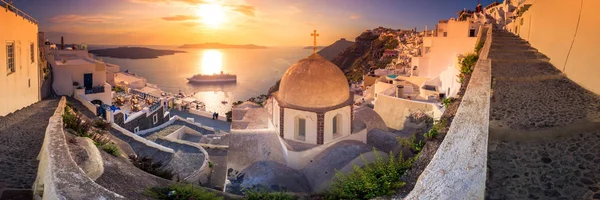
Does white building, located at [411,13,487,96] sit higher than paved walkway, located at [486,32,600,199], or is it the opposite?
white building, located at [411,13,487,96]

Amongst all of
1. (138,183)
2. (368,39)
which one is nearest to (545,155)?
(138,183)

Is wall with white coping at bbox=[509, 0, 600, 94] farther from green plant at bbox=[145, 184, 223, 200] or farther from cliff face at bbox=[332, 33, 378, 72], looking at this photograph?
cliff face at bbox=[332, 33, 378, 72]

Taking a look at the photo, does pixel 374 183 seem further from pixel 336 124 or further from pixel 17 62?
pixel 17 62

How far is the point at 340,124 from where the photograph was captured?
39.4ft

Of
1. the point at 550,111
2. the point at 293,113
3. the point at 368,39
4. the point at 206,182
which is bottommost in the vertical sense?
the point at 206,182

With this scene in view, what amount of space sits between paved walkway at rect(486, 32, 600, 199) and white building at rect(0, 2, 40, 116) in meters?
12.5

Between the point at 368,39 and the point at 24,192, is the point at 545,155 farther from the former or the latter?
the point at 368,39

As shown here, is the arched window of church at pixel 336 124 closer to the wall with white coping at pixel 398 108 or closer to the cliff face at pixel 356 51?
the wall with white coping at pixel 398 108

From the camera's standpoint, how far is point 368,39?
8469cm

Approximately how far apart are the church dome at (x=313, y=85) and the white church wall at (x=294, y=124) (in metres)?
0.24

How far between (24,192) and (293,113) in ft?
23.1

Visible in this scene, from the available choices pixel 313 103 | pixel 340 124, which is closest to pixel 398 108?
pixel 340 124

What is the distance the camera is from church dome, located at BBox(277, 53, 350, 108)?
1139cm

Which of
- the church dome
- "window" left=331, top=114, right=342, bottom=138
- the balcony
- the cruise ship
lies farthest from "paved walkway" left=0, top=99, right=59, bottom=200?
the cruise ship
